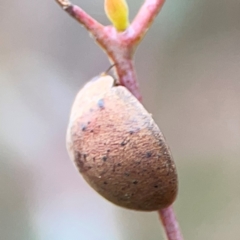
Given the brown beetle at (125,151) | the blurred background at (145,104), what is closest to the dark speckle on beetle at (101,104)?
the brown beetle at (125,151)

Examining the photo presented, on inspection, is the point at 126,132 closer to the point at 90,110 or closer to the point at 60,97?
the point at 90,110

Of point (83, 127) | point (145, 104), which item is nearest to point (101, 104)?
point (83, 127)

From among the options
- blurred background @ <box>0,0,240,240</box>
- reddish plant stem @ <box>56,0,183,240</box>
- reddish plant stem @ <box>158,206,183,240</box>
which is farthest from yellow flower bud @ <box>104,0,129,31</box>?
blurred background @ <box>0,0,240,240</box>

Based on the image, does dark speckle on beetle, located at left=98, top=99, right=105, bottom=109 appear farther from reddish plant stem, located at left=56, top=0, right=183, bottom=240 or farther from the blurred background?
the blurred background

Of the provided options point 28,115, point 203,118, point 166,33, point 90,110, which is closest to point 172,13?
point 166,33

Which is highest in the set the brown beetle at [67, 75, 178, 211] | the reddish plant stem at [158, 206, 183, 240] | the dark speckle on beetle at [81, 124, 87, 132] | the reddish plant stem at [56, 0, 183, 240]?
the reddish plant stem at [56, 0, 183, 240]

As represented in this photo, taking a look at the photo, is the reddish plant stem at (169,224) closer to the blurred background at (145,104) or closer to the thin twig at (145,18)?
the thin twig at (145,18)
